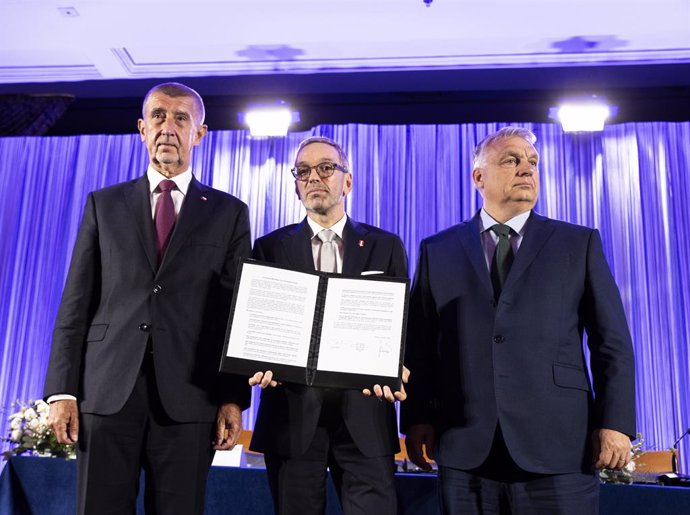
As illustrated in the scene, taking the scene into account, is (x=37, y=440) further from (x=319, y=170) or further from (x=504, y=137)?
(x=504, y=137)

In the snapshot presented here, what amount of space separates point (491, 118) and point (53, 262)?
13.4ft

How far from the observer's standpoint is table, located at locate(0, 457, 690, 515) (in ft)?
7.52

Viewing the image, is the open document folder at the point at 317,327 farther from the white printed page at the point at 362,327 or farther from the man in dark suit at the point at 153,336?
the man in dark suit at the point at 153,336

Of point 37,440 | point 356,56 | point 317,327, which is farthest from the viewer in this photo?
point 356,56

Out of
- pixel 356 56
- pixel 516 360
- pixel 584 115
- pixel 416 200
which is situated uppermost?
pixel 356 56

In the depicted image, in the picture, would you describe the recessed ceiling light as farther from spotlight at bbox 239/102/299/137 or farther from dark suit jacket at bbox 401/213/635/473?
dark suit jacket at bbox 401/213/635/473

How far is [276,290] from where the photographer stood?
201 centimetres

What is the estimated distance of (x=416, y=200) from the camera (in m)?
6.12

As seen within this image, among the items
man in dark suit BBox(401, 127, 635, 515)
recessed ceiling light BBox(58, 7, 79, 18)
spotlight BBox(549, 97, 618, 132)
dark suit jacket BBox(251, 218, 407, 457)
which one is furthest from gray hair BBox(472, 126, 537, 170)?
recessed ceiling light BBox(58, 7, 79, 18)

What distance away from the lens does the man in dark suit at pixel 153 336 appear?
6.11 feet

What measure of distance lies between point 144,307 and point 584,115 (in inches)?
199

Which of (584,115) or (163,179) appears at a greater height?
(584,115)

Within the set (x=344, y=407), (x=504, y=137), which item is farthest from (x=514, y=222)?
(x=344, y=407)

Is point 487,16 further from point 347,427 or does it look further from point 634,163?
point 347,427
